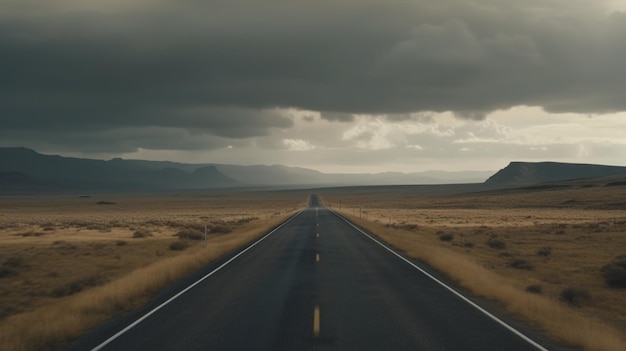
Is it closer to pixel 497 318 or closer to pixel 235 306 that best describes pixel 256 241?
pixel 235 306

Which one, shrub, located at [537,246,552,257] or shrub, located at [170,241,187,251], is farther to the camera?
shrub, located at [170,241,187,251]

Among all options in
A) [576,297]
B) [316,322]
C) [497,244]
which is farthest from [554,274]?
[316,322]

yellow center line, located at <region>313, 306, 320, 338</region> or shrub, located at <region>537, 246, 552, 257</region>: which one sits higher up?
yellow center line, located at <region>313, 306, 320, 338</region>

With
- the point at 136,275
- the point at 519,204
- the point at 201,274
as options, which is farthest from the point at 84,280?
the point at 519,204

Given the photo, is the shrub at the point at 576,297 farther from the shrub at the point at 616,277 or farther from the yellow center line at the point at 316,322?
the yellow center line at the point at 316,322

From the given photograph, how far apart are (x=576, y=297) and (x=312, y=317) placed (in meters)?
9.31

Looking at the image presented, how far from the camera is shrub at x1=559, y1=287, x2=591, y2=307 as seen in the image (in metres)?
15.4

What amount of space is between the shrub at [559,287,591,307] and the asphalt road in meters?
4.15

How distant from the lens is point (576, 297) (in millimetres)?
15516

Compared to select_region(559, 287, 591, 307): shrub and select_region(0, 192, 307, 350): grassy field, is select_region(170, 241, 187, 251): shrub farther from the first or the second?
select_region(559, 287, 591, 307): shrub

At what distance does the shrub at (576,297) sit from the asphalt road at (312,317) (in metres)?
4.15

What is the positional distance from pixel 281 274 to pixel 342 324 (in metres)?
7.40

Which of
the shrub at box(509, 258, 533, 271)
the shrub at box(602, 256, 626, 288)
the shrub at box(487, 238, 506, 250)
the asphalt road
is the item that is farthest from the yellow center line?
the shrub at box(487, 238, 506, 250)

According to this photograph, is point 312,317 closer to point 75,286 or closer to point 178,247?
point 75,286
